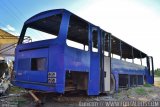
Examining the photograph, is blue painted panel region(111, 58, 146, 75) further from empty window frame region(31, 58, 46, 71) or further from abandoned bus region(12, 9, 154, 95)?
empty window frame region(31, 58, 46, 71)

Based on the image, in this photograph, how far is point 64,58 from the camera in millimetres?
6598

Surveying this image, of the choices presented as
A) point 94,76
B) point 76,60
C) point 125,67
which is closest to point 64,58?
point 76,60

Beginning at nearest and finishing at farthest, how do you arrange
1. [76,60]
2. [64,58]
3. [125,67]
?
1. [64,58]
2. [76,60]
3. [125,67]

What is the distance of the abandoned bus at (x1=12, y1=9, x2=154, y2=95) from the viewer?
6.68 metres

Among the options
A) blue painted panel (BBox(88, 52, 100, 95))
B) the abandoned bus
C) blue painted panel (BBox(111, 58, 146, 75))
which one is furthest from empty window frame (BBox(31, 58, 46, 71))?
blue painted panel (BBox(111, 58, 146, 75))

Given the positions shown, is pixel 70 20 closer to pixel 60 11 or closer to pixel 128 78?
pixel 60 11

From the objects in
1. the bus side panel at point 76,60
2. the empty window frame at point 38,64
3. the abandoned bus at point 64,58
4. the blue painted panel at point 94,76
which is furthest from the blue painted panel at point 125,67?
the empty window frame at point 38,64

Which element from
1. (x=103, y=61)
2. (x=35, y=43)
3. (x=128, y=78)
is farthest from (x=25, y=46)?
(x=128, y=78)

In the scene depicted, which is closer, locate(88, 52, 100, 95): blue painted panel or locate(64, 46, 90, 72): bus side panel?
locate(64, 46, 90, 72): bus side panel

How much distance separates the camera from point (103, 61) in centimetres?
903

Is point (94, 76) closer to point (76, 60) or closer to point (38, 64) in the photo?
point (76, 60)

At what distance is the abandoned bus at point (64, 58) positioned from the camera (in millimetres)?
6684

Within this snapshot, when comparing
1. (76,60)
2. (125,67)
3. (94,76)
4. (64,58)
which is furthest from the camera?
(125,67)

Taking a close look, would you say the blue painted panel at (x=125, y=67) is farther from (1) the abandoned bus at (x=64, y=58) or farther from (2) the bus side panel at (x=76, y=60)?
(2) the bus side panel at (x=76, y=60)
